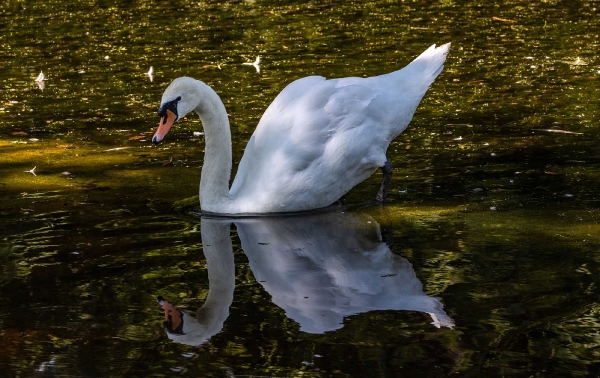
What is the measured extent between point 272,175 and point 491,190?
62.9 inches

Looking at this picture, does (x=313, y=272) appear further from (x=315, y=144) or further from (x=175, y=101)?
(x=175, y=101)

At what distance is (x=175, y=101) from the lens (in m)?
7.38

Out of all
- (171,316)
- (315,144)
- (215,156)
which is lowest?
(171,316)

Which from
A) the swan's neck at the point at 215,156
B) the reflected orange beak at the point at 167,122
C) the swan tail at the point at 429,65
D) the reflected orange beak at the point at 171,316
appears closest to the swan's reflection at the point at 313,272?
the reflected orange beak at the point at 171,316

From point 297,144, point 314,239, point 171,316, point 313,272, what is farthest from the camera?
point 297,144

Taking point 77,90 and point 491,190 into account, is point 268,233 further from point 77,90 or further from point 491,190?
point 77,90

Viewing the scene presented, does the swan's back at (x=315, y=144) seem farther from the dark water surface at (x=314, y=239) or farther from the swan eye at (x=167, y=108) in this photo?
the swan eye at (x=167, y=108)

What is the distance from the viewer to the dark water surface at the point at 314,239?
16.4 feet

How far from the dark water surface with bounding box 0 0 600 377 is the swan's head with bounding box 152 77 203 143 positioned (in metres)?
0.65

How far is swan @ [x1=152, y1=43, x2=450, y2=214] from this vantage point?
23.8 feet

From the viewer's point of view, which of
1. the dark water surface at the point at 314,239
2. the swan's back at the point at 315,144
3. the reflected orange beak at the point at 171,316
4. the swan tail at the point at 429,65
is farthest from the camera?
the swan tail at the point at 429,65

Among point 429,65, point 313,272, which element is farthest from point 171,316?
point 429,65

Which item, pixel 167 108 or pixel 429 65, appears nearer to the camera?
pixel 167 108

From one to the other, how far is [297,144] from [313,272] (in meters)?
1.39
